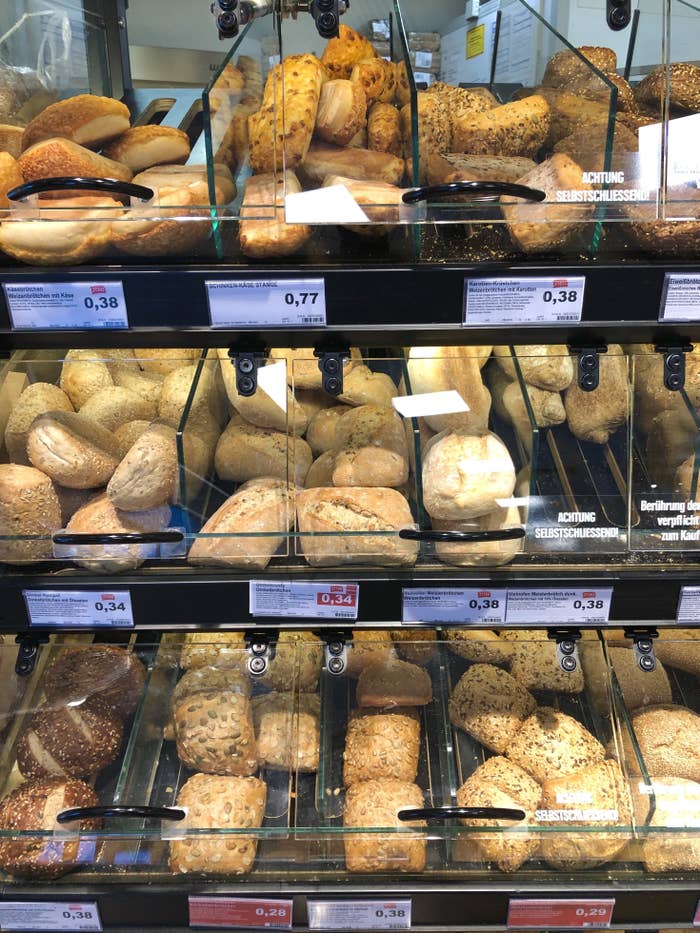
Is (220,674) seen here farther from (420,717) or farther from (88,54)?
(88,54)

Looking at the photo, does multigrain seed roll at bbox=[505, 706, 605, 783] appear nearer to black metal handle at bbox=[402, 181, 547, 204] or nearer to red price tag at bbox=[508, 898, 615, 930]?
red price tag at bbox=[508, 898, 615, 930]

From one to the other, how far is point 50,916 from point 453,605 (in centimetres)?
89

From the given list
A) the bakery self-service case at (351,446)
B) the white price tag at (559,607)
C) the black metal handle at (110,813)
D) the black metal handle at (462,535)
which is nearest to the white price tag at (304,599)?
the bakery self-service case at (351,446)

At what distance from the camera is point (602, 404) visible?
1377mm

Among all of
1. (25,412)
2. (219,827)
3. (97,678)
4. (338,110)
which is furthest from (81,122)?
(219,827)

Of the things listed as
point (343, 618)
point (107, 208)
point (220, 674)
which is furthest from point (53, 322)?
point (220, 674)

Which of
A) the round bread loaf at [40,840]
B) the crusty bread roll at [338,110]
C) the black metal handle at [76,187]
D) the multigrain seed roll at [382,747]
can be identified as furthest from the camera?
the multigrain seed roll at [382,747]

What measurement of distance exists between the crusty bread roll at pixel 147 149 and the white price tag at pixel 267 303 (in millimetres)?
238

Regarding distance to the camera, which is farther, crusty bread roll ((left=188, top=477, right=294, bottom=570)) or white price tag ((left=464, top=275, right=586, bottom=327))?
crusty bread roll ((left=188, top=477, right=294, bottom=570))

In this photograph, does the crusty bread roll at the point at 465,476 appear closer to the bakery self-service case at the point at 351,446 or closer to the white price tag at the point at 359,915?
the bakery self-service case at the point at 351,446

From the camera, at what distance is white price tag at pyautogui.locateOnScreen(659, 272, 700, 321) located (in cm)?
114

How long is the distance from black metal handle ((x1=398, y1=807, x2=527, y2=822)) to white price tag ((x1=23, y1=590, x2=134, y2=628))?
1.82 feet

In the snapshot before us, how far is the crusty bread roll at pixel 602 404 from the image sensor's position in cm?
136

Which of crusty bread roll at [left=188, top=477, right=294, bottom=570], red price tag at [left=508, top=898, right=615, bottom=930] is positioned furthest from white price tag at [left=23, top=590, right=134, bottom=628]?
red price tag at [left=508, top=898, right=615, bottom=930]
